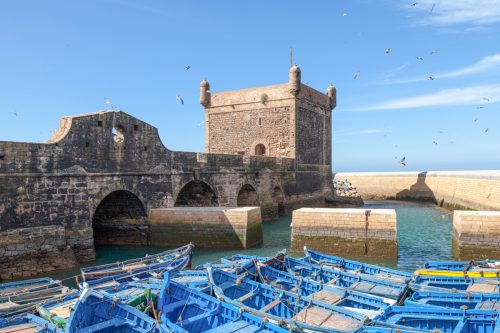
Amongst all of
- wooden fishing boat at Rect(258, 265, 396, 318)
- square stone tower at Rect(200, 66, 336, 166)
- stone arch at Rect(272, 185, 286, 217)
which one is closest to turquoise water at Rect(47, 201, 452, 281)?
stone arch at Rect(272, 185, 286, 217)

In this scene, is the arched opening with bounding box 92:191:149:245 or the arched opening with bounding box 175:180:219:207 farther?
the arched opening with bounding box 175:180:219:207

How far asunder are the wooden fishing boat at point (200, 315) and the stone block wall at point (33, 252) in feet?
23.5

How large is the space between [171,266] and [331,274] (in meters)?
4.83

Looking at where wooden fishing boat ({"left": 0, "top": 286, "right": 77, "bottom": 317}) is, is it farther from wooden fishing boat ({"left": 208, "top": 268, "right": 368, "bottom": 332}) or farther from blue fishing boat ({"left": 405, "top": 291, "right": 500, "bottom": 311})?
blue fishing boat ({"left": 405, "top": 291, "right": 500, "bottom": 311})

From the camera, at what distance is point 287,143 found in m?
30.3

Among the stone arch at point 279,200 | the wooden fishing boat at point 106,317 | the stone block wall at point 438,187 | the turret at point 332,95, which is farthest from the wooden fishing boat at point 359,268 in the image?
the turret at point 332,95

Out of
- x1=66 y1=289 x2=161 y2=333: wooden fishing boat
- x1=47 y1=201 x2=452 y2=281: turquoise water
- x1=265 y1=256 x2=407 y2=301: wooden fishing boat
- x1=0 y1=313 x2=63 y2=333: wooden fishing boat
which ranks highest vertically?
x1=66 y1=289 x2=161 y2=333: wooden fishing boat

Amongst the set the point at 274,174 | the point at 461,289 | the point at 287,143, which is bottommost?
the point at 461,289

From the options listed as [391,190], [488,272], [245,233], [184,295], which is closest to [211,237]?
[245,233]

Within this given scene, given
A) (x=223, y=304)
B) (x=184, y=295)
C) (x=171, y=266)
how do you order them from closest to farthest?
(x=223, y=304) < (x=184, y=295) < (x=171, y=266)

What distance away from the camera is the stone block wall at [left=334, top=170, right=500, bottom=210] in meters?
27.4

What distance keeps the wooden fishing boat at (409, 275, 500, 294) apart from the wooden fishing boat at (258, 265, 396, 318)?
4.57 ft

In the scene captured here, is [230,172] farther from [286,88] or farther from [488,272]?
[488,272]

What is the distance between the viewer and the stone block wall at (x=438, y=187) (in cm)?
2739
